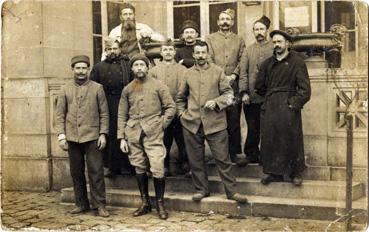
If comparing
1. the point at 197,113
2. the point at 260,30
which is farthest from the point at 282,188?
the point at 260,30

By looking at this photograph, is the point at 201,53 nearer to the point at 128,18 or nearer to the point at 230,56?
the point at 230,56

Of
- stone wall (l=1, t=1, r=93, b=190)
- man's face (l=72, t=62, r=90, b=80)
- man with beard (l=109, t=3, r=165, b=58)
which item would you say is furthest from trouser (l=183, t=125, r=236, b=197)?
stone wall (l=1, t=1, r=93, b=190)

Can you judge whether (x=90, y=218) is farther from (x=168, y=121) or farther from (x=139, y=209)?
(x=168, y=121)

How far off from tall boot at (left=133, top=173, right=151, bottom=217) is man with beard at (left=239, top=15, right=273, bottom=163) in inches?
54.9

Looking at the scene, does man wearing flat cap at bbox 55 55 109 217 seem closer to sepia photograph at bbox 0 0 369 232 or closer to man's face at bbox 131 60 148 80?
sepia photograph at bbox 0 0 369 232

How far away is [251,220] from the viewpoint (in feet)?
18.1

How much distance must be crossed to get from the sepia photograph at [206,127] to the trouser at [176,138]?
0.02 m

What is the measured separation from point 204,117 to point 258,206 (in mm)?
1213

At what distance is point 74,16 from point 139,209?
12.0ft

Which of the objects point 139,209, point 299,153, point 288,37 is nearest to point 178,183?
point 139,209

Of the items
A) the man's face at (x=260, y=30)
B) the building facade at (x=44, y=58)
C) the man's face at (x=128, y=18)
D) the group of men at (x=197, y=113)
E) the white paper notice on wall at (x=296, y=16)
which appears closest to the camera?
the group of men at (x=197, y=113)

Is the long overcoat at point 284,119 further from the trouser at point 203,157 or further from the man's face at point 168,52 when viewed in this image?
the man's face at point 168,52

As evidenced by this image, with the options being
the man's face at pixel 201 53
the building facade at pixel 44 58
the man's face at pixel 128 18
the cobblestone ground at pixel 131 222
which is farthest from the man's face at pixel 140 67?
the building facade at pixel 44 58

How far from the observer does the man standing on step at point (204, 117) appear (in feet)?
19.1
